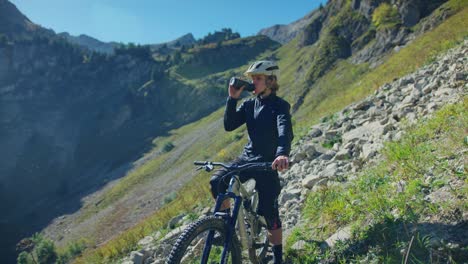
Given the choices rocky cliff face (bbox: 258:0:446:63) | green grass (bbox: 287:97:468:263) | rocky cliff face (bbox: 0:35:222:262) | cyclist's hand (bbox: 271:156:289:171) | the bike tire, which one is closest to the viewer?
the bike tire

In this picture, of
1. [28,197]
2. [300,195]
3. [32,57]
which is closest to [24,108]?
[32,57]

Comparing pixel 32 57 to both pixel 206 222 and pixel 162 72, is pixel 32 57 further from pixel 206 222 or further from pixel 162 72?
pixel 206 222

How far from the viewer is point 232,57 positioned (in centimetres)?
17025

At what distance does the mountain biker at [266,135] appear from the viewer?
4.90 meters

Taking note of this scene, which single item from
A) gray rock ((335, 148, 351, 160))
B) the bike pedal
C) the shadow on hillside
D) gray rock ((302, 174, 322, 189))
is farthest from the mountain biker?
the shadow on hillside

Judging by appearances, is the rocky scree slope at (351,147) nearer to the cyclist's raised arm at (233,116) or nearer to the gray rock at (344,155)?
the gray rock at (344,155)

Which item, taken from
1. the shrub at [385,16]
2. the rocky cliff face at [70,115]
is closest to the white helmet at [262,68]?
the shrub at [385,16]

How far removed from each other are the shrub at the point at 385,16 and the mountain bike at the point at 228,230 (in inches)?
1754

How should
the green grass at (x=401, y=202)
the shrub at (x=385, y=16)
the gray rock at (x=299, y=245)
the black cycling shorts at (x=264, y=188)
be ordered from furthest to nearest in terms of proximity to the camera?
1. the shrub at (x=385, y=16)
2. the gray rock at (x=299, y=245)
3. the black cycling shorts at (x=264, y=188)
4. the green grass at (x=401, y=202)

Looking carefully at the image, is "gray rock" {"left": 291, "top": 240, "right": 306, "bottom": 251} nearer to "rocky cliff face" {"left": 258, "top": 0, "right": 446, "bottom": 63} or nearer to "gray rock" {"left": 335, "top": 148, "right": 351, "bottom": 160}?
"gray rock" {"left": 335, "top": 148, "right": 351, "bottom": 160}

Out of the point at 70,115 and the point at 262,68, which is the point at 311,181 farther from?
the point at 70,115

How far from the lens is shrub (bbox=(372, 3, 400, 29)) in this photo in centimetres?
4362

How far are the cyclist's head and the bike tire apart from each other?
2.20 metres

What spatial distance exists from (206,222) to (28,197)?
337ft
